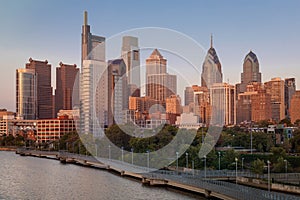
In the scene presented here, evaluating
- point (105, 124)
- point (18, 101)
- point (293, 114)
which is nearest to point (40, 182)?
point (105, 124)

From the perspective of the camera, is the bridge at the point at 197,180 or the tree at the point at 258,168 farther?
the tree at the point at 258,168

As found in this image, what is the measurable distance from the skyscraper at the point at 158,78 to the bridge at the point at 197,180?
20.6ft

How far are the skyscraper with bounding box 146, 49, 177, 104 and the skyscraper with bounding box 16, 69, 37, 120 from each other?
88311mm

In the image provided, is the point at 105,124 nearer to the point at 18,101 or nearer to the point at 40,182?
the point at 40,182

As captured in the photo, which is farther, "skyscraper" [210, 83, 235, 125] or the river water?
"skyscraper" [210, 83, 235, 125]

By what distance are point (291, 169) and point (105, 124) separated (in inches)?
2004

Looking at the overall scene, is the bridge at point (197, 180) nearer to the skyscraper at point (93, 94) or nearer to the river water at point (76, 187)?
the river water at point (76, 187)

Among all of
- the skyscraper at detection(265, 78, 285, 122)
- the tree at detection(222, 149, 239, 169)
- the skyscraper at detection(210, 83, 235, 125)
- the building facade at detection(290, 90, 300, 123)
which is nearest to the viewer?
the tree at detection(222, 149, 239, 169)

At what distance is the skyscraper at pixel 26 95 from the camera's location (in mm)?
129000

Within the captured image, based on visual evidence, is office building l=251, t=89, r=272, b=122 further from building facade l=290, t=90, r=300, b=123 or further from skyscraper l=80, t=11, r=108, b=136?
skyscraper l=80, t=11, r=108, b=136

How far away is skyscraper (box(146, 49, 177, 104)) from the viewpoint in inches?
1132

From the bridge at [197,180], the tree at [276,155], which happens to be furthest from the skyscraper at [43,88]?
the tree at [276,155]

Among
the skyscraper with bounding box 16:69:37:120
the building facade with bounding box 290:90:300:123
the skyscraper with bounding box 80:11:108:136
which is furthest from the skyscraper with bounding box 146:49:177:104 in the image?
the skyscraper with bounding box 16:69:37:120

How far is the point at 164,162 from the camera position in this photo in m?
31.2
